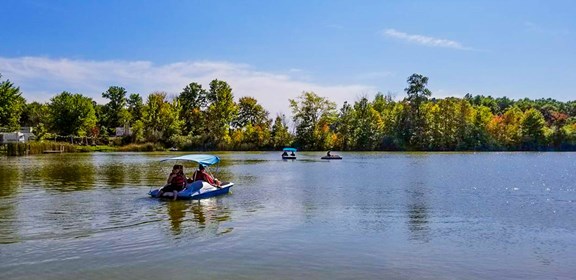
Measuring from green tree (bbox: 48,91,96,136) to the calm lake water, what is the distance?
9031cm

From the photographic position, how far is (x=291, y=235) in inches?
632

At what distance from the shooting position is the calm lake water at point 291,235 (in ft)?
39.3

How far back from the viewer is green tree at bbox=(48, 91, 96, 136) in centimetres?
11319

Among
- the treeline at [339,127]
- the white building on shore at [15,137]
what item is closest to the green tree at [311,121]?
the treeline at [339,127]

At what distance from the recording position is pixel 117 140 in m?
117

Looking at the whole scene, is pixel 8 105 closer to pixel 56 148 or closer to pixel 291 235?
pixel 56 148

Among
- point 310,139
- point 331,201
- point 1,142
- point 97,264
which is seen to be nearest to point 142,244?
point 97,264

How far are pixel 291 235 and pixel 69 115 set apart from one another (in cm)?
10899

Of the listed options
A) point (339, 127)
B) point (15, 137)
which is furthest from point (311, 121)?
point (15, 137)

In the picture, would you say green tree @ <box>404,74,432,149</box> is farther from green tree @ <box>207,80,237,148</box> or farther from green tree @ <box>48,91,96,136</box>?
green tree @ <box>48,91,96,136</box>

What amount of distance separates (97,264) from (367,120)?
108412 millimetres

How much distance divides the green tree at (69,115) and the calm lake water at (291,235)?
90313 mm

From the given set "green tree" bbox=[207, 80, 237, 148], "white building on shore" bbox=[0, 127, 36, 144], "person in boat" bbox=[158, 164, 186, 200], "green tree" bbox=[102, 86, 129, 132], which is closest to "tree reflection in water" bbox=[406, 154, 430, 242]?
"person in boat" bbox=[158, 164, 186, 200]

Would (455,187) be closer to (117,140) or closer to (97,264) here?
(97,264)
